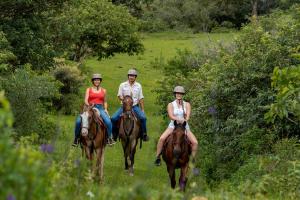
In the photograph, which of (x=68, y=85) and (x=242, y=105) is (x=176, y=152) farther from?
(x=68, y=85)

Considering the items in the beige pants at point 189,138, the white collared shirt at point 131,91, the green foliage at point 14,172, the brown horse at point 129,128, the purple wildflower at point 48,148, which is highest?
the green foliage at point 14,172

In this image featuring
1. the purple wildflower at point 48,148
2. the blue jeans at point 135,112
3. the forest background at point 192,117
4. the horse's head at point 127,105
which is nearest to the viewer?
the forest background at point 192,117

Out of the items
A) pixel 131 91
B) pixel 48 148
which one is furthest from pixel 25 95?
pixel 48 148

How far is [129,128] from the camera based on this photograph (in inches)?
710

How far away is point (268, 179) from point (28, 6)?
46.6 feet

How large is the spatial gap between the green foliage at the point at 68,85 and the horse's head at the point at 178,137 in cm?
1926

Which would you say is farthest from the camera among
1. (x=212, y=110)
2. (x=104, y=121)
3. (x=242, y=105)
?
(x=212, y=110)

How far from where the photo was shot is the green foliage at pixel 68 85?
109 feet

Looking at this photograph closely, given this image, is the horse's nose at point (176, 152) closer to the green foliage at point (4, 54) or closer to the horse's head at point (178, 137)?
the horse's head at point (178, 137)

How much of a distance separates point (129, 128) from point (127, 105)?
3.07ft

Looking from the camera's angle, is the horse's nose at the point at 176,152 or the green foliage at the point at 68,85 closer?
the horse's nose at the point at 176,152

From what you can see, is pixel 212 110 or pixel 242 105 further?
pixel 212 110

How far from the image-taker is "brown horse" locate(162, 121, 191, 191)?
46.5 ft

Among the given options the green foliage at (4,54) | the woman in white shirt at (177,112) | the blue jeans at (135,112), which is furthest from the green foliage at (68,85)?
the woman in white shirt at (177,112)
